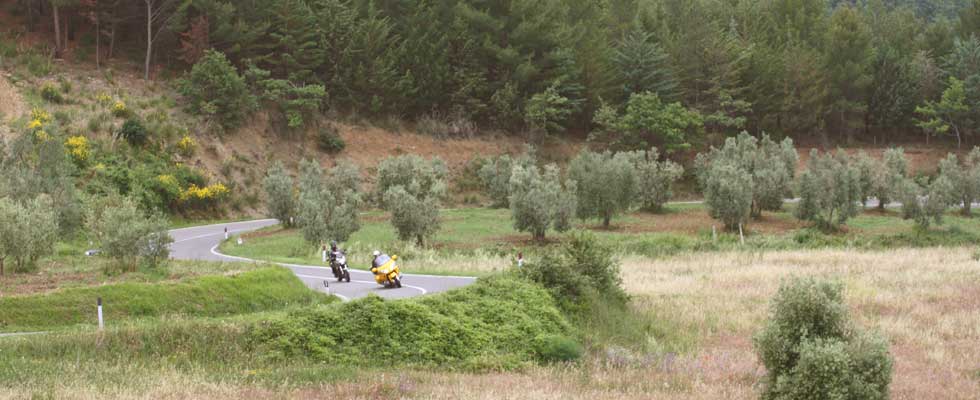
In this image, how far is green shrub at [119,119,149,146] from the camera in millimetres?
53188

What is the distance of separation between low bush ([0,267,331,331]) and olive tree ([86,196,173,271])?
119 inches

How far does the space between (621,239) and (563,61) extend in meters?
34.7

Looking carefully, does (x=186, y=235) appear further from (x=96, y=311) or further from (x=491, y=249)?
(x=96, y=311)

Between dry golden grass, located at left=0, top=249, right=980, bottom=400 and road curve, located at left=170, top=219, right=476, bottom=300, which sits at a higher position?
road curve, located at left=170, top=219, right=476, bottom=300

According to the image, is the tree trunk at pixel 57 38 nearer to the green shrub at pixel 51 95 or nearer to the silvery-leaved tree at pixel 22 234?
the green shrub at pixel 51 95

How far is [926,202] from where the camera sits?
45.8m

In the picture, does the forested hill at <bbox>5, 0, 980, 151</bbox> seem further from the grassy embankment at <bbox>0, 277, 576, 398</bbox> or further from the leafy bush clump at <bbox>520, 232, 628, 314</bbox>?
the grassy embankment at <bbox>0, 277, 576, 398</bbox>

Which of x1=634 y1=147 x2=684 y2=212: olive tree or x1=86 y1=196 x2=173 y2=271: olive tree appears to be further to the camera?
x1=634 y1=147 x2=684 y2=212: olive tree

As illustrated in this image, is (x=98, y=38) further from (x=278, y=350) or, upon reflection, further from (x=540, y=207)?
(x=278, y=350)

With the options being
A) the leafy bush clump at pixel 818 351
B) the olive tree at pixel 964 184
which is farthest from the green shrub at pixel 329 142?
the leafy bush clump at pixel 818 351

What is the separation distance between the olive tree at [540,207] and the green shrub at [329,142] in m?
24.5

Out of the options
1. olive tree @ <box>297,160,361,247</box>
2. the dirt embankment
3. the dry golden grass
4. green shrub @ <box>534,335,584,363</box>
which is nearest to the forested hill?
the dirt embankment

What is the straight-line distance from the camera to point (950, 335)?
18844mm

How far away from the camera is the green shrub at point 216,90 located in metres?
58.2
